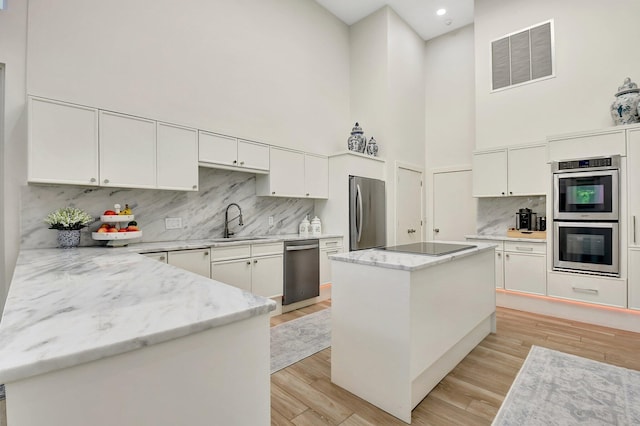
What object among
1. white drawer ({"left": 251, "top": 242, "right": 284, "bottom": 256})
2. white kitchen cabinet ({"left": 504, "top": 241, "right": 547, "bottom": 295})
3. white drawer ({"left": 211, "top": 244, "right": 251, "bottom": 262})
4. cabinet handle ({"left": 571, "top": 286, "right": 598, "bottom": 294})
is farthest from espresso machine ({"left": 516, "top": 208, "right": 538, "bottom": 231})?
white drawer ({"left": 211, "top": 244, "right": 251, "bottom": 262})

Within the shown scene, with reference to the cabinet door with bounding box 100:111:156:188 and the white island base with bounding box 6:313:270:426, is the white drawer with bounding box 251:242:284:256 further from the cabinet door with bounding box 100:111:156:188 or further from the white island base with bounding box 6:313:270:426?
the white island base with bounding box 6:313:270:426

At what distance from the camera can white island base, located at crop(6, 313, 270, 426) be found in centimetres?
61

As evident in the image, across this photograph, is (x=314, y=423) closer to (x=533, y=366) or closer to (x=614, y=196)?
(x=533, y=366)

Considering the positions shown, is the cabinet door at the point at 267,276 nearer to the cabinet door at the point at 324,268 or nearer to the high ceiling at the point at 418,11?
the cabinet door at the point at 324,268

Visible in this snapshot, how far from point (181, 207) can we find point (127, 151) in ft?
2.85

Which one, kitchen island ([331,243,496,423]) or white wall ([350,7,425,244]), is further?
white wall ([350,7,425,244])

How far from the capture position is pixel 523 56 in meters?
4.48

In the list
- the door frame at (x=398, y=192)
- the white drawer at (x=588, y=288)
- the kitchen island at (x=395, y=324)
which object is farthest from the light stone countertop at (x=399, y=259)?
the door frame at (x=398, y=192)

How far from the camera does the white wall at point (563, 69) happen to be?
3.80 m

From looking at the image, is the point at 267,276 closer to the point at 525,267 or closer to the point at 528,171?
the point at 525,267

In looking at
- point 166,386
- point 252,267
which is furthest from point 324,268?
point 166,386

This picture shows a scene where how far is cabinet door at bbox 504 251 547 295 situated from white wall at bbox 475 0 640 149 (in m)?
1.68

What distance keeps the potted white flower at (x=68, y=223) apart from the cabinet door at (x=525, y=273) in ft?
15.4

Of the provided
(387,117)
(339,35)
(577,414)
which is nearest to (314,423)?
(577,414)
